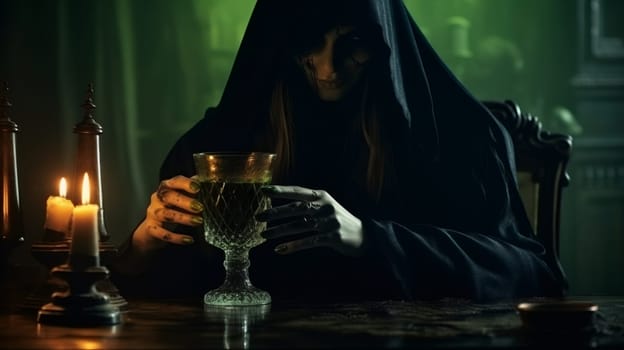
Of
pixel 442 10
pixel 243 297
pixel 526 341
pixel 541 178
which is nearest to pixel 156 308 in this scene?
pixel 243 297

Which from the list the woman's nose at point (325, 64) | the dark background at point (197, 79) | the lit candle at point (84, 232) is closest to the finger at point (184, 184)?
the lit candle at point (84, 232)

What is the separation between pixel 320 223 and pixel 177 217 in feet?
0.94

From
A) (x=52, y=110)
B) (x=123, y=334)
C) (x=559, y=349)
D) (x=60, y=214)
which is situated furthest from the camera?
(x=52, y=110)

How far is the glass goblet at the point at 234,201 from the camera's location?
2.06 metres

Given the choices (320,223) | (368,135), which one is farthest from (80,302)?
(368,135)

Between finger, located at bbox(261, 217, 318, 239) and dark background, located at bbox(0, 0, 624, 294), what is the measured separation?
1.75 m

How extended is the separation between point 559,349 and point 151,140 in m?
2.49

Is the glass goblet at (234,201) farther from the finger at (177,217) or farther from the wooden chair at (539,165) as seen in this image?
the wooden chair at (539,165)

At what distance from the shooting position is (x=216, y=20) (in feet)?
12.8

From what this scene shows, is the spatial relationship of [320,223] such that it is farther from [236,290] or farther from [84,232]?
[84,232]

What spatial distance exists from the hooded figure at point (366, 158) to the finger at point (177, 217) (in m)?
0.12

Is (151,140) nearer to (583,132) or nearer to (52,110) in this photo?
(52,110)

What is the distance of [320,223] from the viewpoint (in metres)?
2.22

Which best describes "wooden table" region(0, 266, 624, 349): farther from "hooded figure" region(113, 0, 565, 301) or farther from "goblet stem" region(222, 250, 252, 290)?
"hooded figure" region(113, 0, 565, 301)
